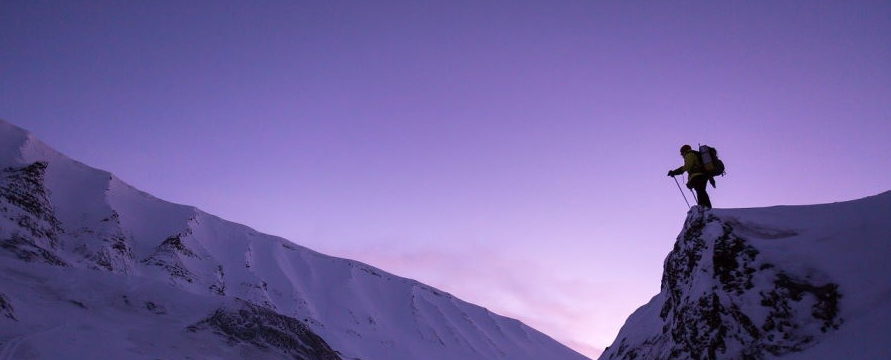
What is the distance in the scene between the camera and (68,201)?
79062mm

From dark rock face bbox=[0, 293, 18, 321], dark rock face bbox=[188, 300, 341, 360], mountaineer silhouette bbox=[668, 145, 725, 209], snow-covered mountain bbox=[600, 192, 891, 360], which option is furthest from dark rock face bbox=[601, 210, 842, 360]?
dark rock face bbox=[0, 293, 18, 321]

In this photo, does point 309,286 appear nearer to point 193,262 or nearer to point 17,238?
point 193,262

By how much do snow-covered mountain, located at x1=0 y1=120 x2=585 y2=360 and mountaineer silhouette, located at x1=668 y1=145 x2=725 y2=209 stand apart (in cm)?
2712

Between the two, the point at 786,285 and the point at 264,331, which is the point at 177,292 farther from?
the point at 786,285

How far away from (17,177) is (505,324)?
321 feet

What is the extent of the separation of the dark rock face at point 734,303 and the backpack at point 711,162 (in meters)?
Answer: 1.44

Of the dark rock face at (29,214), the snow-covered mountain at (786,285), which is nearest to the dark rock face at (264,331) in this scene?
the snow-covered mountain at (786,285)

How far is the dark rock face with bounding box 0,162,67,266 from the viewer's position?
5503 cm

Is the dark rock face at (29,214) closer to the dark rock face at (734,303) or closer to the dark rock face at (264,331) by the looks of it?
the dark rock face at (264,331)

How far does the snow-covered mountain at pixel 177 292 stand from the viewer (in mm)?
31469

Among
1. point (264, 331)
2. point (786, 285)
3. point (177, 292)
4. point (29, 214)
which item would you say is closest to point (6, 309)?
point (177, 292)

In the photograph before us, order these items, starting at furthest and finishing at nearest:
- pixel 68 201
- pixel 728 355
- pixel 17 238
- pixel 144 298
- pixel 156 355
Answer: pixel 68 201
pixel 17 238
pixel 144 298
pixel 156 355
pixel 728 355

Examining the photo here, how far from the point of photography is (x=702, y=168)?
43.1 feet

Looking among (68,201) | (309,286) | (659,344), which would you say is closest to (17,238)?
(68,201)
